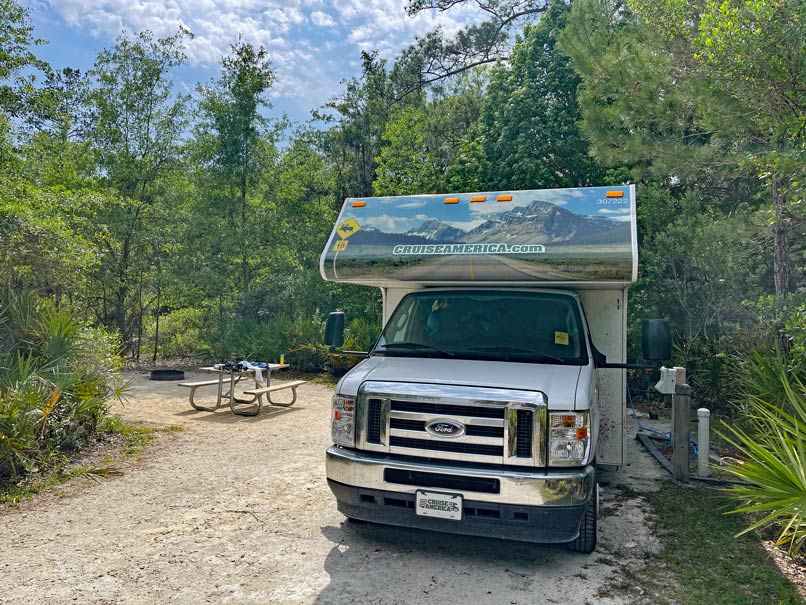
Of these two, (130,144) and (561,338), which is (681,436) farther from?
(130,144)

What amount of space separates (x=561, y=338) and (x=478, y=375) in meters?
1.03

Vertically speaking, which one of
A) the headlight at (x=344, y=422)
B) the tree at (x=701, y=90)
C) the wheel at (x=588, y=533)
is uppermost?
the tree at (x=701, y=90)

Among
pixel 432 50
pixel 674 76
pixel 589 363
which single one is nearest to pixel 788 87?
pixel 674 76

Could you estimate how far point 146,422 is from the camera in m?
9.36

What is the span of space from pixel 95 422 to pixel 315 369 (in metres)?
8.31

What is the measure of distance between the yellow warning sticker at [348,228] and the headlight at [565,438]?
9.14 ft

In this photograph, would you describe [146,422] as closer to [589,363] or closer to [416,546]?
[416,546]

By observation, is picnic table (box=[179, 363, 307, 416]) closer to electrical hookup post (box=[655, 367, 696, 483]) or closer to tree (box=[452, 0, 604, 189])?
electrical hookup post (box=[655, 367, 696, 483])

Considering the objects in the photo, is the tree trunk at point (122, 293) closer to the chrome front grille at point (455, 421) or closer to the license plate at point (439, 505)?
the chrome front grille at point (455, 421)

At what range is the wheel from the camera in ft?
15.2

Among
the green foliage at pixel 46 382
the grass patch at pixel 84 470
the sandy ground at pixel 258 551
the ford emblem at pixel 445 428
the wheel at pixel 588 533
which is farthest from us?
the green foliage at pixel 46 382

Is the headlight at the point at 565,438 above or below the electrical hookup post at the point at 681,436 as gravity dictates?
above

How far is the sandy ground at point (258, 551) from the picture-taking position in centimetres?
405

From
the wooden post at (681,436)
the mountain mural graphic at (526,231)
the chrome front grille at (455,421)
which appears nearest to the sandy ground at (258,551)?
the wooden post at (681,436)
